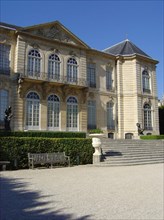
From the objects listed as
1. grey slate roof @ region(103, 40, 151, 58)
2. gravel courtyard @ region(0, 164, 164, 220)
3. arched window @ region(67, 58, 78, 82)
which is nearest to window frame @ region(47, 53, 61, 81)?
arched window @ region(67, 58, 78, 82)

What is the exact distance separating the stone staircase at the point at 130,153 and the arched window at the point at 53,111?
5.64 m

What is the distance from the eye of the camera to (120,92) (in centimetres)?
2795

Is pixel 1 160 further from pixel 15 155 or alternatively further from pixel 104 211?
pixel 104 211

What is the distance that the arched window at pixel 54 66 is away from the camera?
2294 cm

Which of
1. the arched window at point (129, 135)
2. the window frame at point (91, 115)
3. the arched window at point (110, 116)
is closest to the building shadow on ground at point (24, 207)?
the window frame at point (91, 115)

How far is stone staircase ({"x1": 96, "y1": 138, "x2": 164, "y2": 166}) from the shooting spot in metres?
14.8

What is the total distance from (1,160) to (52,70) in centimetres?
1287

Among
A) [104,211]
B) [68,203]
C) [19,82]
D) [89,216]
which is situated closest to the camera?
[89,216]

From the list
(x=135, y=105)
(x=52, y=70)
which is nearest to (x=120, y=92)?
(x=135, y=105)

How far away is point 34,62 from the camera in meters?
22.2

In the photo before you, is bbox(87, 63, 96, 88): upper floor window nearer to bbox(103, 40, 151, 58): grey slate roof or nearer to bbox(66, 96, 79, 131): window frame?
→ bbox(66, 96, 79, 131): window frame

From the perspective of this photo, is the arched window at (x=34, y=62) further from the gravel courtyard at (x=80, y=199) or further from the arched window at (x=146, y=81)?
the gravel courtyard at (x=80, y=199)

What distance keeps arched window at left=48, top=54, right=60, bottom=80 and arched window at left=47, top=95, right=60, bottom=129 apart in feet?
6.08

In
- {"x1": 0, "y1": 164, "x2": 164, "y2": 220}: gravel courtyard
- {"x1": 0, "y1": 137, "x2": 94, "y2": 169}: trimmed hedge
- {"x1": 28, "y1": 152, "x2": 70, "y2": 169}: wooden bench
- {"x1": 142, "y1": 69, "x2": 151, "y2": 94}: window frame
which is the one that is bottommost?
{"x1": 0, "y1": 164, "x2": 164, "y2": 220}: gravel courtyard
